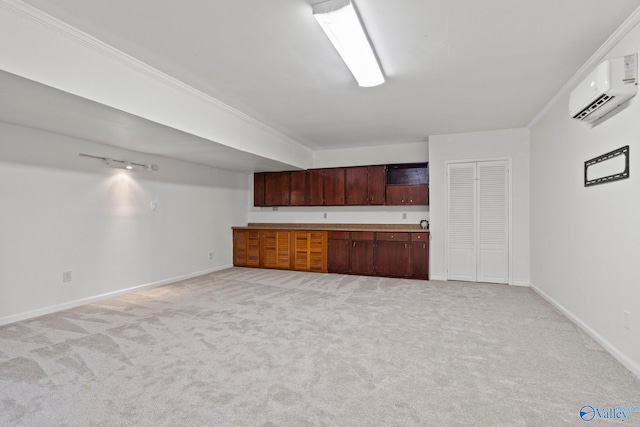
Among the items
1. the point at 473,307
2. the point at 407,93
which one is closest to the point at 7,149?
the point at 407,93

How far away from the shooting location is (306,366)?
2361 millimetres

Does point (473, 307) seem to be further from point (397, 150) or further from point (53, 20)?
point (53, 20)

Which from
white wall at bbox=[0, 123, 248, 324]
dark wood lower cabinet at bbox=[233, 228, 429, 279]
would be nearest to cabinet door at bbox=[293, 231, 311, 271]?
dark wood lower cabinet at bbox=[233, 228, 429, 279]

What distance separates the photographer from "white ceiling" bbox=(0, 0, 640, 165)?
2096 millimetres

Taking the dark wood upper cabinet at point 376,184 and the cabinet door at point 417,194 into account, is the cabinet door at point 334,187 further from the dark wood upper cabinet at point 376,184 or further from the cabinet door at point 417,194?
the cabinet door at point 417,194

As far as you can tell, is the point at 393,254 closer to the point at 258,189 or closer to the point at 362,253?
the point at 362,253

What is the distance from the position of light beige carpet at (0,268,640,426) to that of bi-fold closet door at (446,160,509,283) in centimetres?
121

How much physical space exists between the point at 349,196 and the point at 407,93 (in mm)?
2952

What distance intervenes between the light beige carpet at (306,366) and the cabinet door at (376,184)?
8.23ft

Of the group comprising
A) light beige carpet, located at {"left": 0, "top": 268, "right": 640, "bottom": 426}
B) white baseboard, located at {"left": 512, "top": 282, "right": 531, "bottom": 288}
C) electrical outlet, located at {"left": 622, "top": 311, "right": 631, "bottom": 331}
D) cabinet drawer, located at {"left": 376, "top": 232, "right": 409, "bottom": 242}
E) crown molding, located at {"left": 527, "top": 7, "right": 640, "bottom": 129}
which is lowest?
light beige carpet, located at {"left": 0, "top": 268, "right": 640, "bottom": 426}

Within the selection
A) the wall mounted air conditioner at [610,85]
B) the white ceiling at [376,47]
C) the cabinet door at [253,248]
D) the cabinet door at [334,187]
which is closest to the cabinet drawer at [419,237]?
the cabinet door at [334,187]

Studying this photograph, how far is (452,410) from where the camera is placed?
1843 millimetres

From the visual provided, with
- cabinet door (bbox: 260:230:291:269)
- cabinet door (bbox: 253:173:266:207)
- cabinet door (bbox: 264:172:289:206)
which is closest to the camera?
cabinet door (bbox: 260:230:291:269)

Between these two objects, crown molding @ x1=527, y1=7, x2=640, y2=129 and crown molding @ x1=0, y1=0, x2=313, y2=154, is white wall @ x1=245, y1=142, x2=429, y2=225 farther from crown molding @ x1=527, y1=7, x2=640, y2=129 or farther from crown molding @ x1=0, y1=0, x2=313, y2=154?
crown molding @ x1=0, y1=0, x2=313, y2=154
